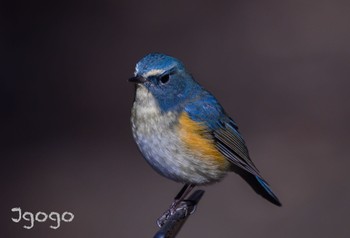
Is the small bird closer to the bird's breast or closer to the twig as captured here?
the bird's breast

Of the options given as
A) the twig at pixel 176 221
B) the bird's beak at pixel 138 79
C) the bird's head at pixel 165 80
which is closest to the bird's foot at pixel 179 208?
the twig at pixel 176 221

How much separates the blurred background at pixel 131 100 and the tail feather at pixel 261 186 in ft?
6.01

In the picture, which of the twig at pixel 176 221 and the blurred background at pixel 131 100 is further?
the blurred background at pixel 131 100

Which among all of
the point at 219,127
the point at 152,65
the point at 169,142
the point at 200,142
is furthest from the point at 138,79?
the point at 219,127

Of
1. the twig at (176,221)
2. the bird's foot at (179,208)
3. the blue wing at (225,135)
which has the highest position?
the blue wing at (225,135)

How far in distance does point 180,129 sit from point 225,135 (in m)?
0.31

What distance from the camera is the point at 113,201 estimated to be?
596cm

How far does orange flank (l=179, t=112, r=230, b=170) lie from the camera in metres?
3.32

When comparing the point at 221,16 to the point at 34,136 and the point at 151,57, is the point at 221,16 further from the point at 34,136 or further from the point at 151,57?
the point at 151,57

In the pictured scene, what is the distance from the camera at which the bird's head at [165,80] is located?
3.11m

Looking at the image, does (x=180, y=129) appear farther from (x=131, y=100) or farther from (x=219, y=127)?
(x=131, y=100)

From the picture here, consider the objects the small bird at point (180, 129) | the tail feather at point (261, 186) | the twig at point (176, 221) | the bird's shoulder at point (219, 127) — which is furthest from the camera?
the tail feather at point (261, 186)

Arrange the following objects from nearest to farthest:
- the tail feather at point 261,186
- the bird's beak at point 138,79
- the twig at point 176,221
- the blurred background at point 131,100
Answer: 1. the twig at point 176,221
2. the bird's beak at point 138,79
3. the tail feather at point 261,186
4. the blurred background at point 131,100

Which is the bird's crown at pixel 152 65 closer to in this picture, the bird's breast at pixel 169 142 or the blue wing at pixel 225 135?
the bird's breast at pixel 169 142
